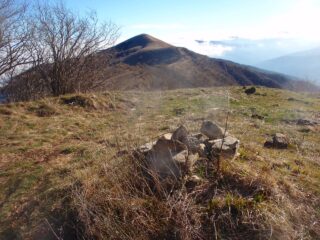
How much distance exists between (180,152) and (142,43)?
111114 millimetres

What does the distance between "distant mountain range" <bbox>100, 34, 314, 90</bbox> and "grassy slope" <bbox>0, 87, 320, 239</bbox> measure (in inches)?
1376

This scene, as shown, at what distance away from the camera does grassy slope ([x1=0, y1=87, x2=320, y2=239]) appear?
157 inches

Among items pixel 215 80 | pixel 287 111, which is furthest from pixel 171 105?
pixel 215 80

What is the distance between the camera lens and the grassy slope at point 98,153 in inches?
157

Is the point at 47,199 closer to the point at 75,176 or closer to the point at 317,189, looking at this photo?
the point at 75,176

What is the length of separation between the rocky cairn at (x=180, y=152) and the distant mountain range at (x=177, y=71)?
39.4 meters

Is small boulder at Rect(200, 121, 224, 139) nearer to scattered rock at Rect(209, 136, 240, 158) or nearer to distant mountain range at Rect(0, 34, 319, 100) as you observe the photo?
scattered rock at Rect(209, 136, 240, 158)

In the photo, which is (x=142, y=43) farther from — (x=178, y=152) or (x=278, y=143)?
(x=178, y=152)

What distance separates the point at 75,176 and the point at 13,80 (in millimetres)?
16083

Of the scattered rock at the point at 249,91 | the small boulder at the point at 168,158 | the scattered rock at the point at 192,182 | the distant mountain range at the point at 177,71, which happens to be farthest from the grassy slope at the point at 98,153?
the distant mountain range at the point at 177,71

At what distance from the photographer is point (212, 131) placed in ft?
16.1

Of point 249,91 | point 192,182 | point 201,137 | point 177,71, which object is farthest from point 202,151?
point 177,71

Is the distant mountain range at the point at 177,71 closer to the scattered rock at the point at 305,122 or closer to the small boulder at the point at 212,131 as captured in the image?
the scattered rock at the point at 305,122

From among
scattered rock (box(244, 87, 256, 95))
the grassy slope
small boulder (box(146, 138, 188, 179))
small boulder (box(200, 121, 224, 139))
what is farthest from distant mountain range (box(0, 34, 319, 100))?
small boulder (box(146, 138, 188, 179))
